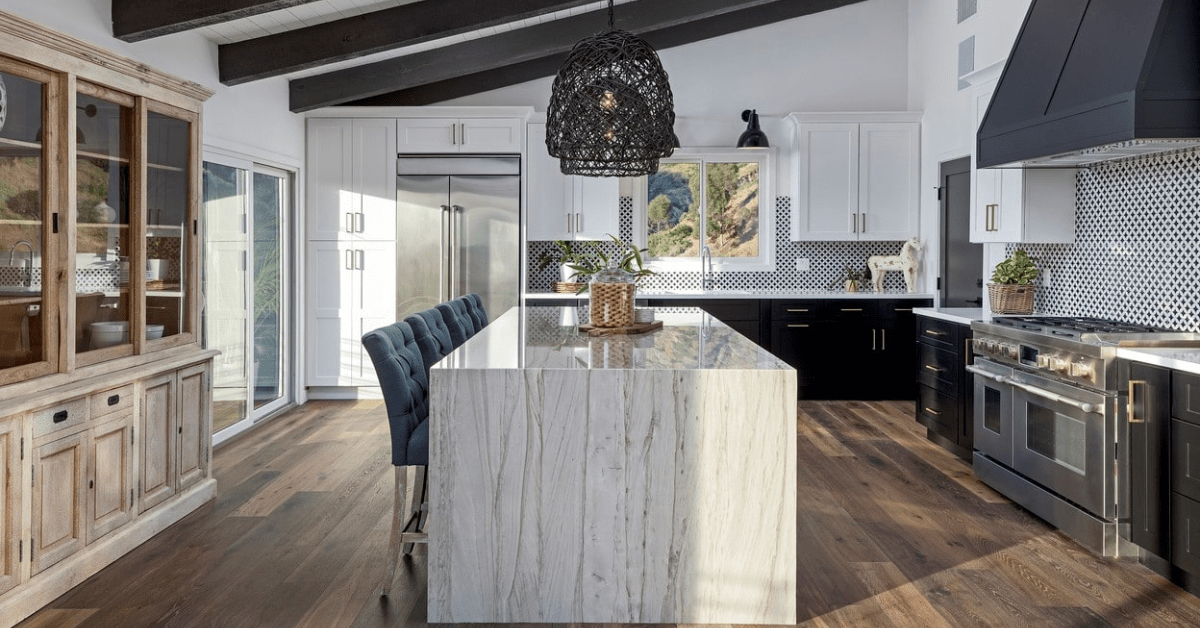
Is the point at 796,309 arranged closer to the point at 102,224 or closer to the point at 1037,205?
the point at 1037,205

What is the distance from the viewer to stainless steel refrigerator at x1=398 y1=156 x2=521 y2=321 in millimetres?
6953

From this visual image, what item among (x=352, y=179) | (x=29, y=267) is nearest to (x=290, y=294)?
(x=352, y=179)

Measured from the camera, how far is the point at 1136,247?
440 cm

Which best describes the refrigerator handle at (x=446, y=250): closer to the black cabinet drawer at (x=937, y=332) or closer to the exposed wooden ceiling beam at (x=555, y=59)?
the exposed wooden ceiling beam at (x=555, y=59)

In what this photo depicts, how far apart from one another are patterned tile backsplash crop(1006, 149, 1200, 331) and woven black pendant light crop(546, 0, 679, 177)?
2408 mm

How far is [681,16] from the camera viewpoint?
6.21 meters

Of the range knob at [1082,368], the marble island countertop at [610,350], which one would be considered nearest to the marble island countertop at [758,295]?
the marble island countertop at [610,350]

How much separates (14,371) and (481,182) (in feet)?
14.2

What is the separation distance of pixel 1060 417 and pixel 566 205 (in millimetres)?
4328

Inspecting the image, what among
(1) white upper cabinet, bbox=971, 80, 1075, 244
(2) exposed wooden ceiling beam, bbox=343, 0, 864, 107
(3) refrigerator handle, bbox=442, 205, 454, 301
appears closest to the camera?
(1) white upper cabinet, bbox=971, 80, 1075, 244

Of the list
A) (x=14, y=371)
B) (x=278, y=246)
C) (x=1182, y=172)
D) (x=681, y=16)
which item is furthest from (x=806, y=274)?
(x=14, y=371)

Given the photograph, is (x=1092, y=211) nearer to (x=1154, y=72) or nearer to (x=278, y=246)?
(x=1154, y=72)

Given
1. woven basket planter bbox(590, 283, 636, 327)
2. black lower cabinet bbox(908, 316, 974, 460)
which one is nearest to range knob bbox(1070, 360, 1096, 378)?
black lower cabinet bbox(908, 316, 974, 460)

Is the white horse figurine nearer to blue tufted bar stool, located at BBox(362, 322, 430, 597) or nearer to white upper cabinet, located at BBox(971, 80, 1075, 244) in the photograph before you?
white upper cabinet, located at BBox(971, 80, 1075, 244)
